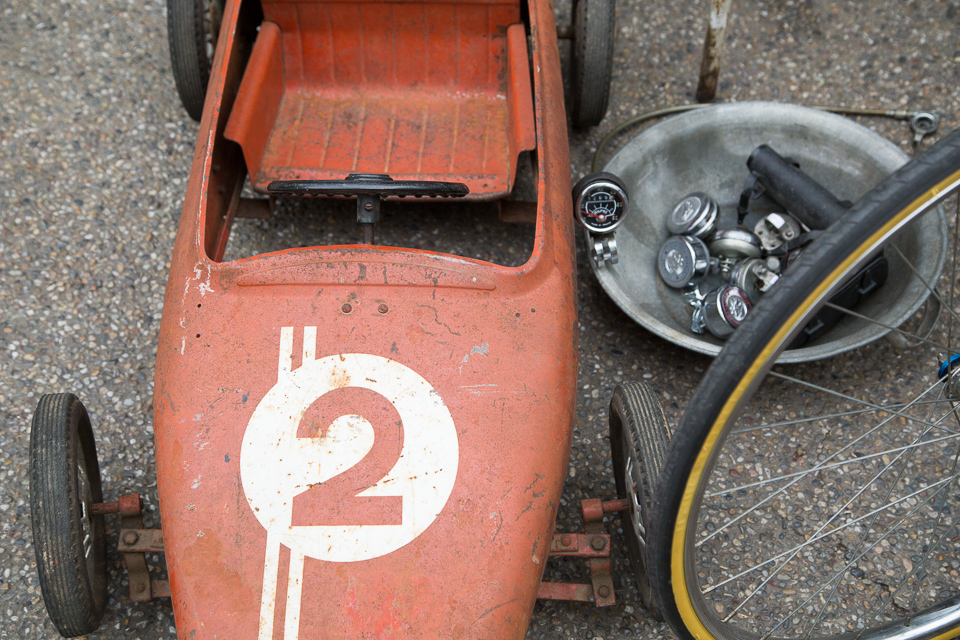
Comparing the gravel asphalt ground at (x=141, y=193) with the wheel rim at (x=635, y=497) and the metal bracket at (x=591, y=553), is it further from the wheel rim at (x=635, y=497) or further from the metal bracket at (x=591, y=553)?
the wheel rim at (x=635, y=497)

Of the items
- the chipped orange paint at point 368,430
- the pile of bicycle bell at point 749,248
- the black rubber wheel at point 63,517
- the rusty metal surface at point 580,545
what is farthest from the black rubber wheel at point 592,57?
A: the black rubber wheel at point 63,517

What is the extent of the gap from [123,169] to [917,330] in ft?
11.3

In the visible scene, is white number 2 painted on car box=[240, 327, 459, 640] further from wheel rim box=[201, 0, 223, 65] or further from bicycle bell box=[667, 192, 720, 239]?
wheel rim box=[201, 0, 223, 65]

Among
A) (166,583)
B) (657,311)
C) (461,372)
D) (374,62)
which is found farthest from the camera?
(374,62)

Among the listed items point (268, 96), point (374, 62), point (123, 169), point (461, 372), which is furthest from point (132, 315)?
point (461, 372)

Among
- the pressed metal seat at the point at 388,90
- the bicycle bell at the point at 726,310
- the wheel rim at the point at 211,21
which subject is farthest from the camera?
the wheel rim at the point at 211,21

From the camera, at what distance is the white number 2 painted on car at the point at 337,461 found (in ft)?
6.12

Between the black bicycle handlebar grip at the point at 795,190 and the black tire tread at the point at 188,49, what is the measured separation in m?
2.31

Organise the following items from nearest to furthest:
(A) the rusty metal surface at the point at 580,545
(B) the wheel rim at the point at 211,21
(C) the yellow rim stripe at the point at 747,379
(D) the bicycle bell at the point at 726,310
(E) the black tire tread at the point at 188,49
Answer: (C) the yellow rim stripe at the point at 747,379, (A) the rusty metal surface at the point at 580,545, (D) the bicycle bell at the point at 726,310, (E) the black tire tread at the point at 188,49, (B) the wheel rim at the point at 211,21

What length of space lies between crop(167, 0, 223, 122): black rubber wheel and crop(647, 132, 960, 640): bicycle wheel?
2556mm

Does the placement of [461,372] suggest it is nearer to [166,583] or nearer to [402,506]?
[402,506]

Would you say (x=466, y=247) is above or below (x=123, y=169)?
below

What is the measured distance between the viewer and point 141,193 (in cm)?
330

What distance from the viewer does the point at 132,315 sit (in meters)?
3.01
